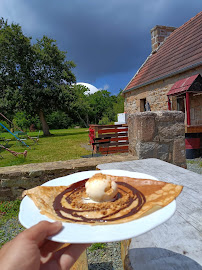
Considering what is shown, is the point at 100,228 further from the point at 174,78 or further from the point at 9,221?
the point at 174,78

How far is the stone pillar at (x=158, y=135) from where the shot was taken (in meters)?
3.62

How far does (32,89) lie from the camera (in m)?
19.4

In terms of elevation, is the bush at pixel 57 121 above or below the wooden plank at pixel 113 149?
above

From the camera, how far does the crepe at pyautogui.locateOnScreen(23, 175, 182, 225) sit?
2.49 feet

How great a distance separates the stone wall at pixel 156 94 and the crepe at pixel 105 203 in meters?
8.02

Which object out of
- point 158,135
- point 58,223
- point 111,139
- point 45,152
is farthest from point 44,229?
point 45,152

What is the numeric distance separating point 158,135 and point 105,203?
306 cm

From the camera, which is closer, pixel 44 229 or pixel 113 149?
pixel 44 229

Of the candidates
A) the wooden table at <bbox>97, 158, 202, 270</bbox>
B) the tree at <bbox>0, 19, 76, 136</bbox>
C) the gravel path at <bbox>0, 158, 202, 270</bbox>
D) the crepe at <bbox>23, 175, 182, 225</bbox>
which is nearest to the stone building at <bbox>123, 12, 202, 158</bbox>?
the gravel path at <bbox>0, 158, 202, 270</bbox>

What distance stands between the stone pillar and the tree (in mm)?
17206

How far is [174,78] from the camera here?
905 centimetres

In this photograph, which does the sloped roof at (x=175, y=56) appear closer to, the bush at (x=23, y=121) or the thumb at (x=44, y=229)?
the thumb at (x=44, y=229)

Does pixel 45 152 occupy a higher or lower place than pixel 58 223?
lower

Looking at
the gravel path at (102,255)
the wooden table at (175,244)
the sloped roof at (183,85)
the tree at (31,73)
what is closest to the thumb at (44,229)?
the wooden table at (175,244)
